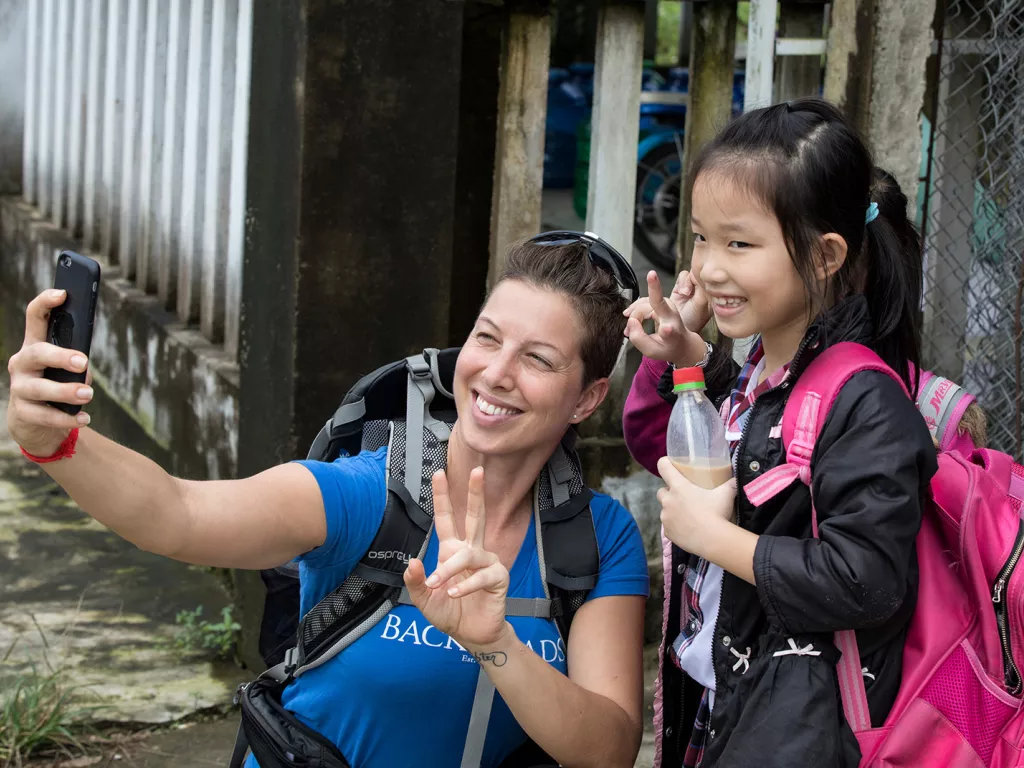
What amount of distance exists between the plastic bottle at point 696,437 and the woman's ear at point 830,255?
0.27m

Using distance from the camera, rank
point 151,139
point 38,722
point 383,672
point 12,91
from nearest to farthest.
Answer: point 383,672 < point 38,722 < point 151,139 < point 12,91

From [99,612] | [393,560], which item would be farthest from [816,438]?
[99,612]

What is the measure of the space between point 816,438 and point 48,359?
1.16 m

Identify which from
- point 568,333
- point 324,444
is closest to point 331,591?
point 324,444

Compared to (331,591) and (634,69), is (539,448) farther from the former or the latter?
(634,69)

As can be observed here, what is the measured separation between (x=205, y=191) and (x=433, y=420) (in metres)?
3.24

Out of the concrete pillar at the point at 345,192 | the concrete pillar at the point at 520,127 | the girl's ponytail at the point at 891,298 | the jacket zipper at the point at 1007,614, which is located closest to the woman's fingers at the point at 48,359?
the girl's ponytail at the point at 891,298

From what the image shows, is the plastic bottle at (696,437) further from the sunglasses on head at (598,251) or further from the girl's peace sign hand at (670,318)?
the sunglasses on head at (598,251)

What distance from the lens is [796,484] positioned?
211 cm

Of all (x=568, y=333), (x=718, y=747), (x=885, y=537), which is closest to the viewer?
(x=885, y=537)

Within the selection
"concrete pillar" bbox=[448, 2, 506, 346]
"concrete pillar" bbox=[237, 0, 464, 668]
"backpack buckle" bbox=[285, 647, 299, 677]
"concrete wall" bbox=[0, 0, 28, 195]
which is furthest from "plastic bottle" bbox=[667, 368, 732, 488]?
"concrete wall" bbox=[0, 0, 28, 195]

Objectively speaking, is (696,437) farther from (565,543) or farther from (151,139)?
(151,139)

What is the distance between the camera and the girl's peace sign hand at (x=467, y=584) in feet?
6.66

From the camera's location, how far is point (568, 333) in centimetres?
250
